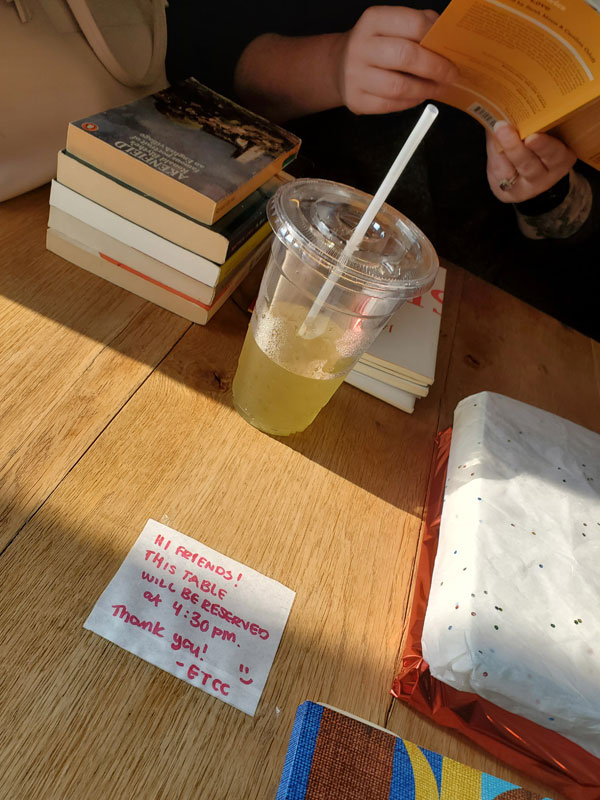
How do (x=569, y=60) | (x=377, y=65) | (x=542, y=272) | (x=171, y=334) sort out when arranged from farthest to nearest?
(x=542, y=272) → (x=377, y=65) → (x=171, y=334) → (x=569, y=60)

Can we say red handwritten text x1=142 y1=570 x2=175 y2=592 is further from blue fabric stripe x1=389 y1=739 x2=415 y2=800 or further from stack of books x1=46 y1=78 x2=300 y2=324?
stack of books x1=46 y1=78 x2=300 y2=324

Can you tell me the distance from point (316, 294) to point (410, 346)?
26 cm

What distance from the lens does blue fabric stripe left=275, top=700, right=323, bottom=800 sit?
379mm

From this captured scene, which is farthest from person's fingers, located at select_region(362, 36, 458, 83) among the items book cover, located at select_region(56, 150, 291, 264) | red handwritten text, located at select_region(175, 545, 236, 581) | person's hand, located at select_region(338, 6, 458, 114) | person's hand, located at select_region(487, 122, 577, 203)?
red handwritten text, located at select_region(175, 545, 236, 581)

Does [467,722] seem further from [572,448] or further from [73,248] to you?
[73,248]

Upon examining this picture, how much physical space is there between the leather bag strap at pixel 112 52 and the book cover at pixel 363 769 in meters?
0.82

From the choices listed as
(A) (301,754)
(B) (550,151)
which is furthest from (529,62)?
(A) (301,754)

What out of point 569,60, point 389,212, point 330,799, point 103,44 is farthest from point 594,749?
point 103,44

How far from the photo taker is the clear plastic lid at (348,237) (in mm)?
553

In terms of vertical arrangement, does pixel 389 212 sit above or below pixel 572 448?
above

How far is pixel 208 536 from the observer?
566mm

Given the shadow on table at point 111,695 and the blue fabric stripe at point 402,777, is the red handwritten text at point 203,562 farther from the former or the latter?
the blue fabric stripe at point 402,777

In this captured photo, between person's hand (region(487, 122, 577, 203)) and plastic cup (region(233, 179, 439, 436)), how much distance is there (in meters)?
0.27

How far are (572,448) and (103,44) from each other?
0.78 m
